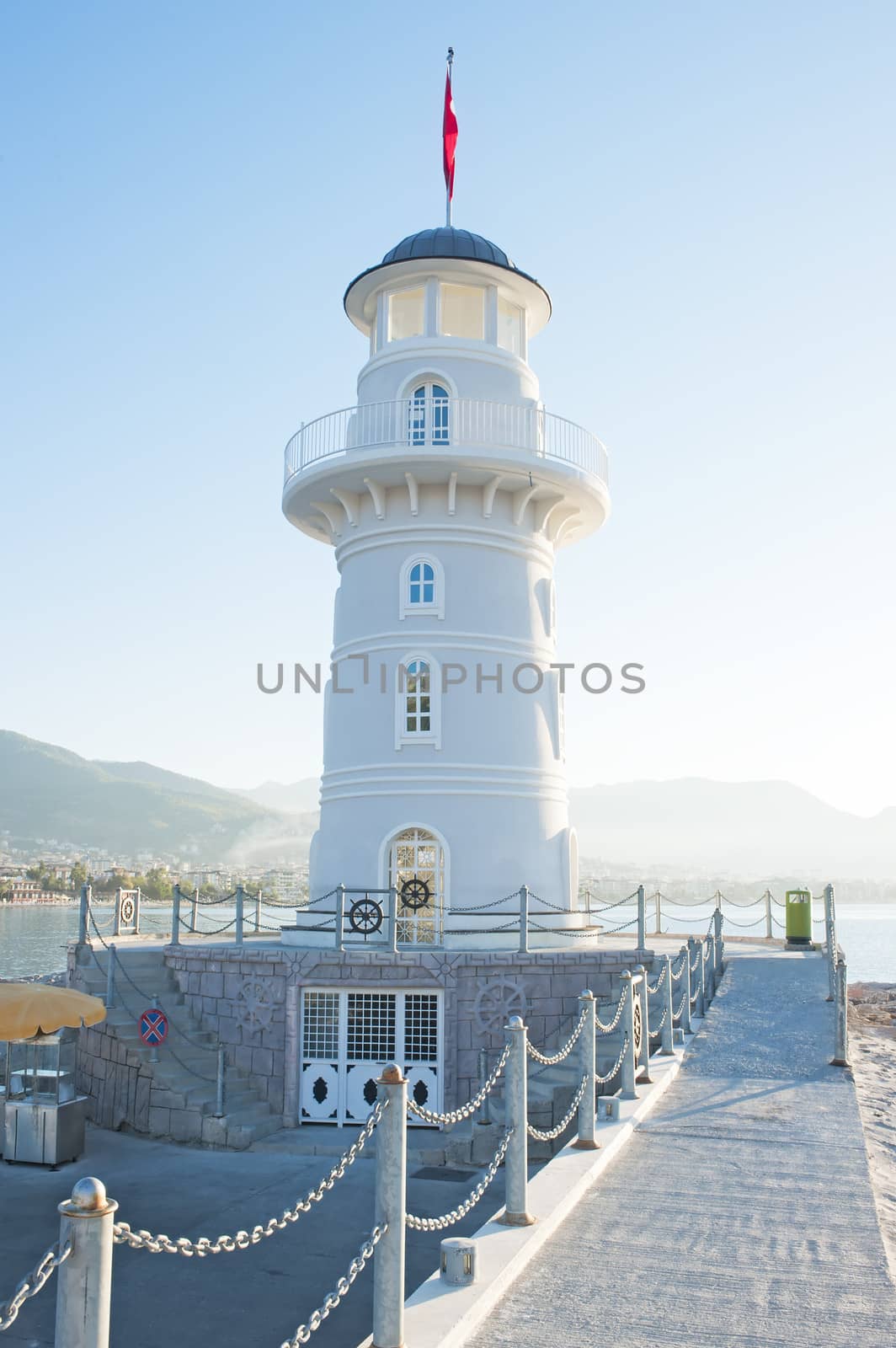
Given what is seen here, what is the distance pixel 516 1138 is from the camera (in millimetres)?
7180

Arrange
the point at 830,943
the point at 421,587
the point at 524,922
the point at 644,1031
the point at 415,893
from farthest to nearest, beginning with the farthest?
the point at 421,587, the point at 415,893, the point at 830,943, the point at 524,922, the point at 644,1031

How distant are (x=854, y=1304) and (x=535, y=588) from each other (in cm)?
1626

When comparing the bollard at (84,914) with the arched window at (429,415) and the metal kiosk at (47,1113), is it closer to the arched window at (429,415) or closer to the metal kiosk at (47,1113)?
the metal kiosk at (47,1113)

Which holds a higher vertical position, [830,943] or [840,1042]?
[830,943]

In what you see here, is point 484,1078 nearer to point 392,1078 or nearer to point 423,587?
point 423,587

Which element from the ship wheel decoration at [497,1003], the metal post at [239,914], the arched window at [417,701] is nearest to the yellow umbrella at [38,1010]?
the metal post at [239,914]

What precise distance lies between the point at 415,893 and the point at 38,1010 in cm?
748

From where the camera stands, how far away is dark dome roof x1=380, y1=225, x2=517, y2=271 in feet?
69.0

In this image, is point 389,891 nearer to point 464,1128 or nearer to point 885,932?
point 464,1128

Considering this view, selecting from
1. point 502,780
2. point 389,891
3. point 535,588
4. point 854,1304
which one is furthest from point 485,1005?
point 854,1304

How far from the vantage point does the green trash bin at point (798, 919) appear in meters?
24.3

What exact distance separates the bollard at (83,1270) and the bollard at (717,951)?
15445mm

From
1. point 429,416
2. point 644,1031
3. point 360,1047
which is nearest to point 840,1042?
point 644,1031

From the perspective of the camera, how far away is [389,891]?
1753 cm
